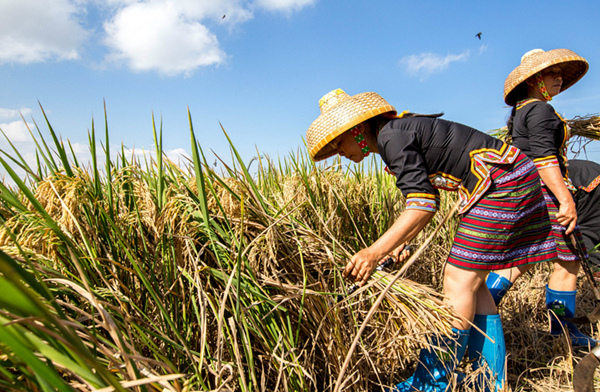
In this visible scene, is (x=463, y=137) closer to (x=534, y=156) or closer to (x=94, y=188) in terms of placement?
(x=534, y=156)

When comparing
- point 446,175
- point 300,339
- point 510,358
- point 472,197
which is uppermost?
point 446,175

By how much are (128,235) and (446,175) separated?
4.59 feet

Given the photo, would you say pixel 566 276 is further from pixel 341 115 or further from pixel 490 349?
pixel 341 115

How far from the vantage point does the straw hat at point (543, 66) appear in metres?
2.09

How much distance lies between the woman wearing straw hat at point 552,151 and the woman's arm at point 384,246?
103 cm

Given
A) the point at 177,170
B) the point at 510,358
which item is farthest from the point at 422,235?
the point at 177,170

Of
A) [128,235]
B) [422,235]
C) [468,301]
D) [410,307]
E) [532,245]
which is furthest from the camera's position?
[422,235]

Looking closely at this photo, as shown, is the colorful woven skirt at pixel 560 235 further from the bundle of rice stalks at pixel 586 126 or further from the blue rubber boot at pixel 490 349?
the bundle of rice stalks at pixel 586 126

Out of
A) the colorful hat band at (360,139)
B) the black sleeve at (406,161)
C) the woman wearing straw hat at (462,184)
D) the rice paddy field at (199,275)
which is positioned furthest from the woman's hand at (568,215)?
the colorful hat band at (360,139)

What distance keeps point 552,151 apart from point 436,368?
1472 mm

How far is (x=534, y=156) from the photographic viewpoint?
6.37ft

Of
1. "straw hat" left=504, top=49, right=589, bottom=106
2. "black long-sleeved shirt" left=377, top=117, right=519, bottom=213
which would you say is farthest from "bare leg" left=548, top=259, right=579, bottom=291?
"straw hat" left=504, top=49, right=589, bottom=106

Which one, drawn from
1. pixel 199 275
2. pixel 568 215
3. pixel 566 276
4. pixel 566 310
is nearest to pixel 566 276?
pixel 566 276

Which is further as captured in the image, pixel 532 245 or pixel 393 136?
pixel 532 245
